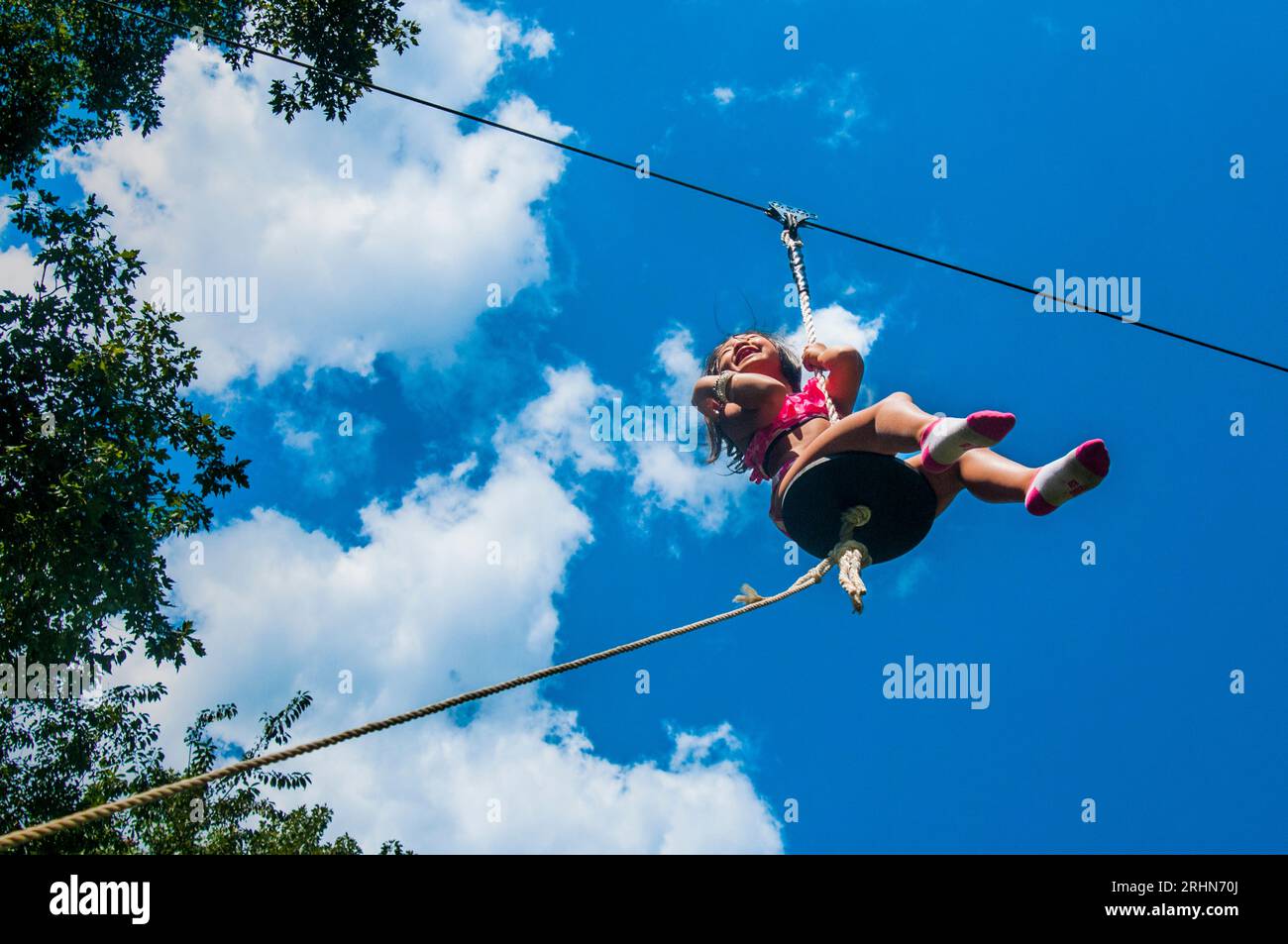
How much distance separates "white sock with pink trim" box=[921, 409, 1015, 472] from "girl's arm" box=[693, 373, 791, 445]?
1182 millimetres

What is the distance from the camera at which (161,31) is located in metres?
9.29

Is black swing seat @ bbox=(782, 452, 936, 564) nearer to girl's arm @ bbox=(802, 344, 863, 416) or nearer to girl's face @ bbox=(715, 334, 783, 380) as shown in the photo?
girl's arm @ bbox=(802, 344, 863, 416)

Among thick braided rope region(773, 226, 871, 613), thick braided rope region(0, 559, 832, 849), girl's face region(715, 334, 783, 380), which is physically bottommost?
thick braided rope region(0, 559, 832, 849)

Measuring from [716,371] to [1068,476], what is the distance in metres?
2.63

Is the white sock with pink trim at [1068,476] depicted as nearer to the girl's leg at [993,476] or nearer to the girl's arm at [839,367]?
the girl's leg at [993,476]

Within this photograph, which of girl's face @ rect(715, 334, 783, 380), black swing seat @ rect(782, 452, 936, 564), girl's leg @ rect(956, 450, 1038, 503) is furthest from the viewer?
girl's face @ rect(715, 334, 783, 380)

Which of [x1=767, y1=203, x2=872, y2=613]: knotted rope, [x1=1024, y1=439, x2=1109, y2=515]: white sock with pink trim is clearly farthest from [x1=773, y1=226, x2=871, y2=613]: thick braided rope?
[x1=1024, y1=439, x2=1109, y2=515]: white sock with pink trim

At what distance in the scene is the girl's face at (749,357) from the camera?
245 inches

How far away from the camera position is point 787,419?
228 inches

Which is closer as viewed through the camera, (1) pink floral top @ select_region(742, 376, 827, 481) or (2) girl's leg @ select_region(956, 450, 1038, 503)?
(2) girl's leg @ select_region(956, 450, 1038, 503)

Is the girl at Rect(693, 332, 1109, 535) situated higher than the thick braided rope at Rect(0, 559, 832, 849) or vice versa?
the girl at Rect(693, 332, 1109, 535)

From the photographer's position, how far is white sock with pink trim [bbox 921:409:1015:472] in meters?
4.46

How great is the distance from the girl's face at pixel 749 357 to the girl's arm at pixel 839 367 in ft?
1.58
